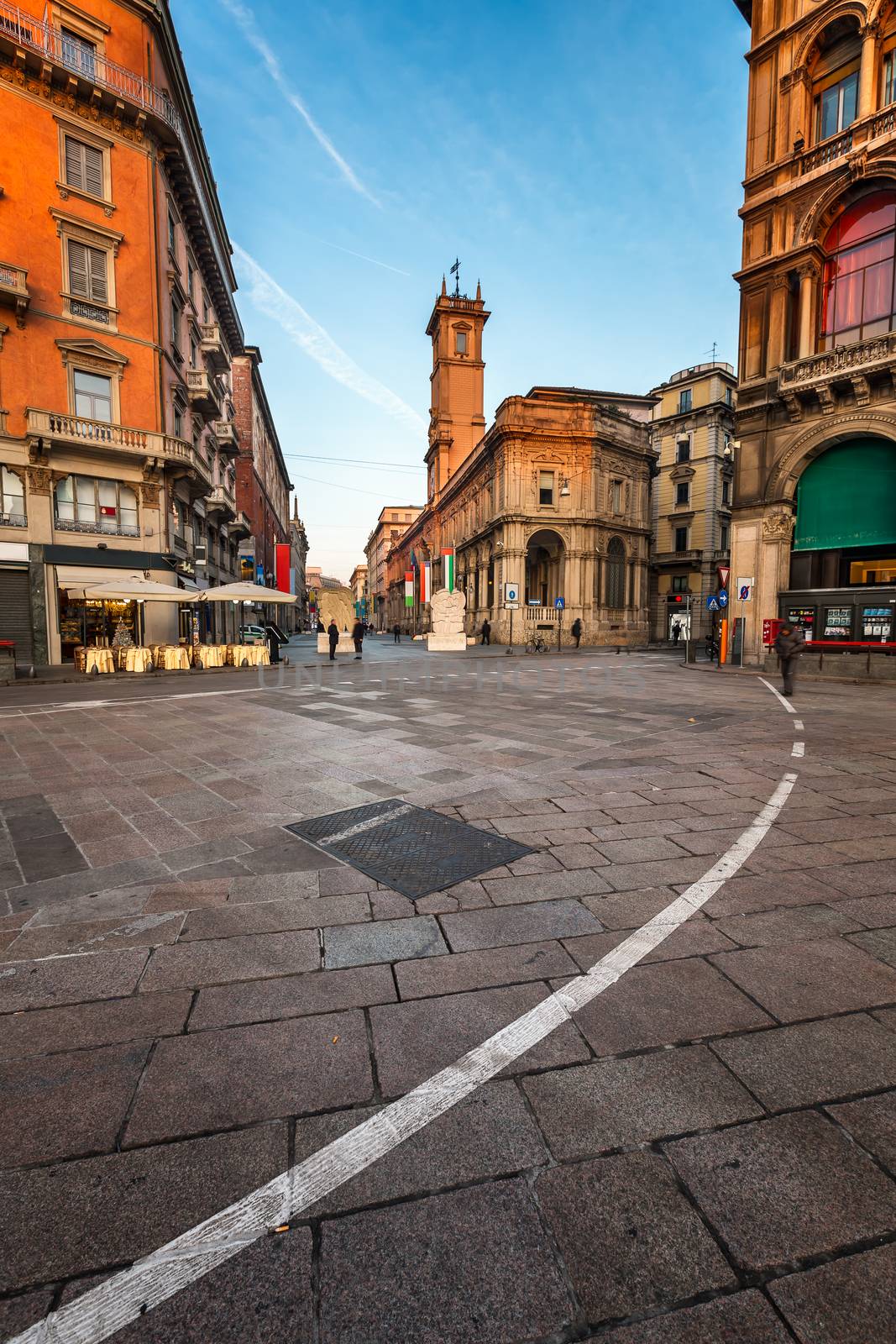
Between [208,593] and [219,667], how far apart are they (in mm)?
2671

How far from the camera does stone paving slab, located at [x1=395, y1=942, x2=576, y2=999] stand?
95.0 inches

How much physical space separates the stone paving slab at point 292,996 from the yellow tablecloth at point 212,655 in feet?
59.9

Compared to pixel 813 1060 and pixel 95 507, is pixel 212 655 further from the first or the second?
pixel 813 1060

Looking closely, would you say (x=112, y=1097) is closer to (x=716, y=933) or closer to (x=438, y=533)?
(x=716, y=933)

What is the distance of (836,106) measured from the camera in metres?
17.8

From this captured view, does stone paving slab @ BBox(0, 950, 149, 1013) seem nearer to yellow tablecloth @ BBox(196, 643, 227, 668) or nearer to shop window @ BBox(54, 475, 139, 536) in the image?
yellow tablecloth @ BBox(196, 643, 227, 668)

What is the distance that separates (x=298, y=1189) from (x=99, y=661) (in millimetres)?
18350

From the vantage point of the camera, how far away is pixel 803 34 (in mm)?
17984

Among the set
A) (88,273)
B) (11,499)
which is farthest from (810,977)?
(88,273)

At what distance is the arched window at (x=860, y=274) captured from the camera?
17.1m

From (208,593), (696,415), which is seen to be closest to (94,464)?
(208,593)

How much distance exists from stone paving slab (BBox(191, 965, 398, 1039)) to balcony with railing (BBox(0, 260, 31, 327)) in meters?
24.0

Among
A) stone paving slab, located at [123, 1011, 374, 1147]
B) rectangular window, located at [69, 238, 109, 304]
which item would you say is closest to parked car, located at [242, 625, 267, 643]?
rectangular window, located at [69, 238, 109, 304]

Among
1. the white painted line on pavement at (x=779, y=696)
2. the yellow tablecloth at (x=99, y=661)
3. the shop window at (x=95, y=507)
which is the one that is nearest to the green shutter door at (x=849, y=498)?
the white painted line on pavement at (x=779, y=696)
